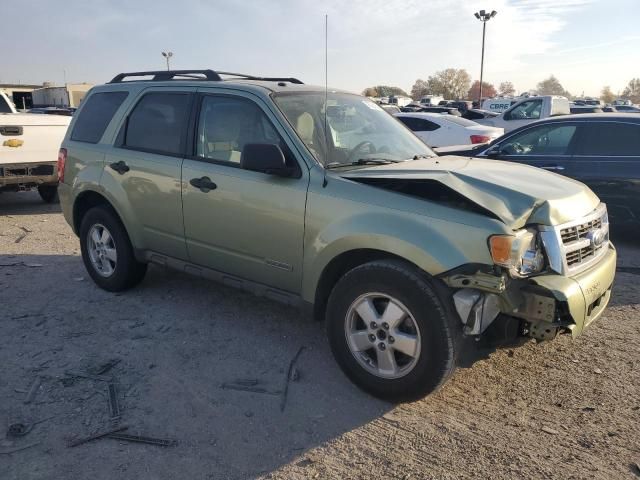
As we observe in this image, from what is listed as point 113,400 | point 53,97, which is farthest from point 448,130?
point 53,97

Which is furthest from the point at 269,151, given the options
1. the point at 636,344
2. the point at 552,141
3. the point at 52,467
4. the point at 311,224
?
the point at 552,141

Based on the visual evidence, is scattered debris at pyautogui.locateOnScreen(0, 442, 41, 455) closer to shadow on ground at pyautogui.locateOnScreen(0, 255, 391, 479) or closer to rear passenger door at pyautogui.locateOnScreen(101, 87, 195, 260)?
shadow on ground at pyautogui.locateOnScreen(0, 255, 391, 479)

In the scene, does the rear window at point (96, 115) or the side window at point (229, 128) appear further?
the rear window at point (96, 115)

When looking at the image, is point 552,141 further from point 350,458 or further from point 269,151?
point 350,458

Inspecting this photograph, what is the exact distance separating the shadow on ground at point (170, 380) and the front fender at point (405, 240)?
0.84 meters

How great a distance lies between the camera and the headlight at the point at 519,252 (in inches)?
115

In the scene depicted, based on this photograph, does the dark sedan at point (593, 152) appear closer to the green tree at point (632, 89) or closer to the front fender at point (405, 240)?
the front fender at point (405, 240)

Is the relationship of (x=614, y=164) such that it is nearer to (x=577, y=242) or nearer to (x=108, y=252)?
(x=577, y=242)

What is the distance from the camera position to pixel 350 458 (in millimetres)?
2869

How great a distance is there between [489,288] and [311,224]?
123 cm

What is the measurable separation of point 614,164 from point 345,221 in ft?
15.7

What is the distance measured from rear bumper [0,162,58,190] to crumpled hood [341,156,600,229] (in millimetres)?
6763

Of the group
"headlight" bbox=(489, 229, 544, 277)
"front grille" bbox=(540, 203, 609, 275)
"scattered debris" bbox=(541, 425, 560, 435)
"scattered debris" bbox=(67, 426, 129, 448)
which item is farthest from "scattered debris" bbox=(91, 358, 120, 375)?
"front grille" bbox=(540, 203, 609, 275)

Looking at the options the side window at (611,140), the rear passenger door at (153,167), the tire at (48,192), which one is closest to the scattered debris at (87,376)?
the rear passenger door at (153,167)
